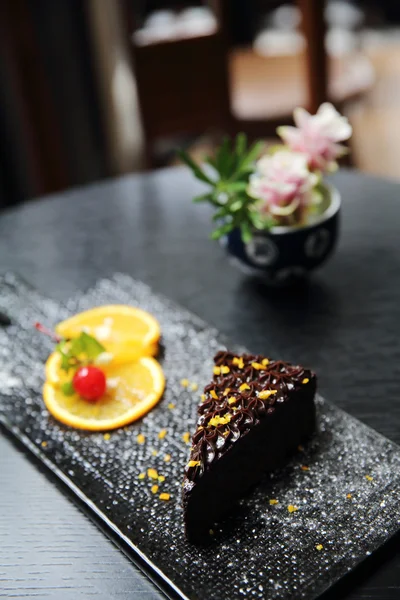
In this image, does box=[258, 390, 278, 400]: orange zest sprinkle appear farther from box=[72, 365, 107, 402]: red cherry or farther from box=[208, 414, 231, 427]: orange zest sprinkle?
box=[72, 365, 107, 402]: red cherry

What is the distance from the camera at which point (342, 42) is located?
4.05 m

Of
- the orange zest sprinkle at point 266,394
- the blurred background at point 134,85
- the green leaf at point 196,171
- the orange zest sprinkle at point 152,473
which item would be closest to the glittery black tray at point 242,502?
the orange zest sprinkle at point 152,473

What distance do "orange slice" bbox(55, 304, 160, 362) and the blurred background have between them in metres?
1.34

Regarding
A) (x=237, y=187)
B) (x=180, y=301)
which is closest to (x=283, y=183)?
(x=237, y=187)

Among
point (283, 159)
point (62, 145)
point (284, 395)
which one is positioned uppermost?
point (283, 159)

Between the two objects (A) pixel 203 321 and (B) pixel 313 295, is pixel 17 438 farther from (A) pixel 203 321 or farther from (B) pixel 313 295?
(B) pixel 313 295

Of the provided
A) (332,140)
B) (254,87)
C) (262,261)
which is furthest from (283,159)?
(254,87)

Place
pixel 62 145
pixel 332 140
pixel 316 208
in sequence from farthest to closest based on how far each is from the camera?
pixel 62 145, pixel 316 208, pixel 332 140

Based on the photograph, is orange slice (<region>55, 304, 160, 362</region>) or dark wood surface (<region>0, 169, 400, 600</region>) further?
orange slice (<region>55, 304, 160, 362</region>)

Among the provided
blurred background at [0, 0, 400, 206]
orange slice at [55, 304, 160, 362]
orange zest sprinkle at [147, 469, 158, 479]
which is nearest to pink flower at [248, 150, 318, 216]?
orange slice at [55, 304, 160, 362]

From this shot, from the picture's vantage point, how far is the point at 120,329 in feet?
Answer: 4.91

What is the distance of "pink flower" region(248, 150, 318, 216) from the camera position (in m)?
1.44

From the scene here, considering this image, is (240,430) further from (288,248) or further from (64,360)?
(288,248)

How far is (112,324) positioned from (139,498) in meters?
0.50
